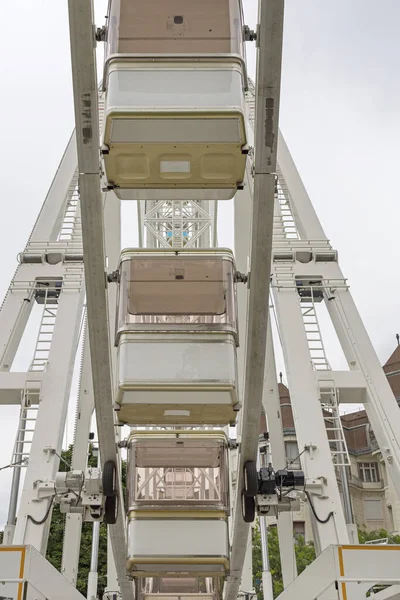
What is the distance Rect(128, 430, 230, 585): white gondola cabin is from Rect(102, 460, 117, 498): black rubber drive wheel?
1760mm

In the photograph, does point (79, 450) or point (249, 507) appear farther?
point (79, 450)

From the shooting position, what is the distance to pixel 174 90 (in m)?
6.39

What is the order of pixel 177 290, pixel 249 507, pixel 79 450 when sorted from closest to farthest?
pixel 177 290, pixel 249 507, pixel 79 450

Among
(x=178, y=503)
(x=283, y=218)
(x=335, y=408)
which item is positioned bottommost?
(x=178, y=503)

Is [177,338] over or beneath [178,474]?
beneath

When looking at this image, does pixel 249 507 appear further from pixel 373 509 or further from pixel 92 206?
pixel 373 509

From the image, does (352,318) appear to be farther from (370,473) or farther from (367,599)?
(370,473)

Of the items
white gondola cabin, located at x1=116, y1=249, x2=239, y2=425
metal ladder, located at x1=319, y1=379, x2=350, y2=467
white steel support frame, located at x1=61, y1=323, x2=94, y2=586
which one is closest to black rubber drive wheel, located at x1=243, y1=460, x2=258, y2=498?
white gondola cabin, located at x1=116, y1=249, x2=239, y2=425

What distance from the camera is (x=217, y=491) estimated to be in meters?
11.2

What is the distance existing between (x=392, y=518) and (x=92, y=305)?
4352 cm

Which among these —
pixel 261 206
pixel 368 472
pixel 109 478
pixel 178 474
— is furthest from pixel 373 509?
pixel 261 206

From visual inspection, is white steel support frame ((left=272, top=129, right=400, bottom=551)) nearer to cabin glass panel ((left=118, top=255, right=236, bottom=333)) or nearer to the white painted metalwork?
the white painted metalwork

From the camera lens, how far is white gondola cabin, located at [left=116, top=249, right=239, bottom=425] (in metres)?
8.04

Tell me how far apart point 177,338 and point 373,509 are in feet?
143
